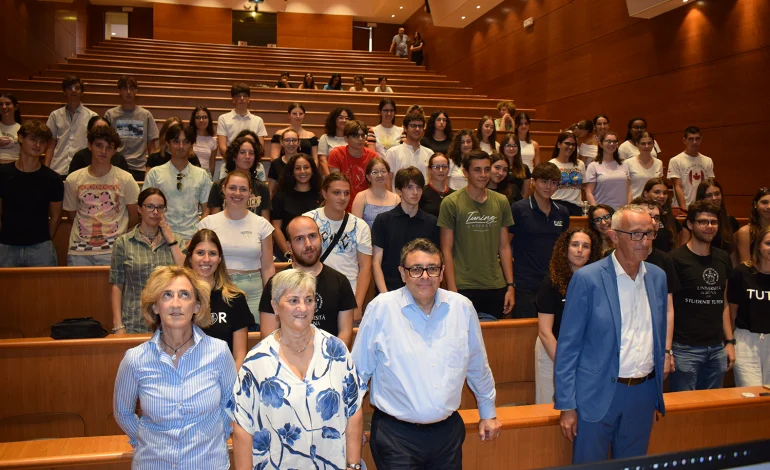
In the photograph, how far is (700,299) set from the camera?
2922 mm

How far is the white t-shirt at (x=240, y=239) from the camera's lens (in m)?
2.94

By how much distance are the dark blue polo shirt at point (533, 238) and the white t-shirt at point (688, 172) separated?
218cm

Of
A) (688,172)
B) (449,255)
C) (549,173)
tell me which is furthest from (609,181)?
(449,255)

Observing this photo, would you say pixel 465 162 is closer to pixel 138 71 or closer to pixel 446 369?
pixel 446 369

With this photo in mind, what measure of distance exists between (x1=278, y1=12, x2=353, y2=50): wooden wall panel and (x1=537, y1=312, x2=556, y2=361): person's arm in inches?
547

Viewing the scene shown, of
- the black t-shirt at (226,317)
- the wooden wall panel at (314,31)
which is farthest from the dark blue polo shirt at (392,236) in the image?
the wooden wall panel at (314,31)

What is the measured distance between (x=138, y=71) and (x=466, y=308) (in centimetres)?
860

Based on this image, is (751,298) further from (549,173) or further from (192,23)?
(192,23)

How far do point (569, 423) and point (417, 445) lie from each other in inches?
23.6

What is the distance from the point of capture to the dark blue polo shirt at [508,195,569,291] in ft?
11.2

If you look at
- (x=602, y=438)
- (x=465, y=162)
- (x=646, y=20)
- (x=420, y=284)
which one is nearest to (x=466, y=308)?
(x=420, y=284)

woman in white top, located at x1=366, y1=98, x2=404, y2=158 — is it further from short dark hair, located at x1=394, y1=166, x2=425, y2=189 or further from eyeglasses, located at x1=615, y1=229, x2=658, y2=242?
eyeglasses, located at x1=615, y1=229, x2=658, y2=242

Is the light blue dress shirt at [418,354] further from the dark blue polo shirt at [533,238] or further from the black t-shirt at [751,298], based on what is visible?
the black t-shirt at [751,298]

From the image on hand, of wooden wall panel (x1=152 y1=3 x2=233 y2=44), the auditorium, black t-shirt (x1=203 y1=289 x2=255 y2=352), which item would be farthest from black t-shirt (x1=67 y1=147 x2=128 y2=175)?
wooden wall panel (x1=152 y1=3 x2=233 y2=44)
